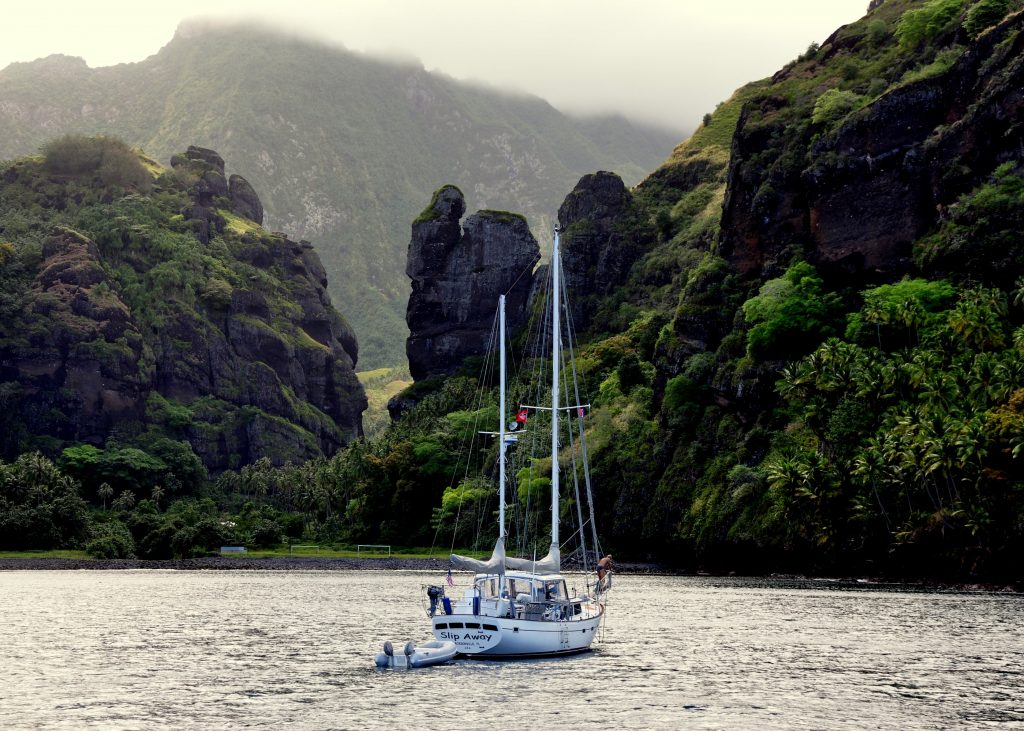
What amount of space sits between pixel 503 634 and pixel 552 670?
3.55 metres

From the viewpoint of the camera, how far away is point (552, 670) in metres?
67.8

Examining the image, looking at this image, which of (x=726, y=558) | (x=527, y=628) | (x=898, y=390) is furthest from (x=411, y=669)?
(x=726, y=558)

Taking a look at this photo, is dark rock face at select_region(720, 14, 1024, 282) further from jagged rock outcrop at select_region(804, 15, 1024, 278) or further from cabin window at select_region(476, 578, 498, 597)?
cabin window at select_region(476, 578, 498, 597)

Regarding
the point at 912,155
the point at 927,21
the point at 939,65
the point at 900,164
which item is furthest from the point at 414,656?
the point at 927,21

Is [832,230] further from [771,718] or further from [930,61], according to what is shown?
[771,718]

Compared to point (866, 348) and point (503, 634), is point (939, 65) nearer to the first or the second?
point (866, 348)

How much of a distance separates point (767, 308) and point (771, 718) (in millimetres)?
121008

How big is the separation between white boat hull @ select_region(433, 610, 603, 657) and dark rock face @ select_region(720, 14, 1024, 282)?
4389 inches

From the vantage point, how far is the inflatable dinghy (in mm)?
69438

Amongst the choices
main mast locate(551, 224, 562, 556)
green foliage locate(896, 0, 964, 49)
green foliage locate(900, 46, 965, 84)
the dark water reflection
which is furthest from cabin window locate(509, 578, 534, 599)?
green foliage locate(896, 0, 964, 49)

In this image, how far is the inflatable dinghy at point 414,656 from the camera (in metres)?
69.4

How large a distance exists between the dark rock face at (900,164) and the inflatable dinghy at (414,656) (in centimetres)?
11560

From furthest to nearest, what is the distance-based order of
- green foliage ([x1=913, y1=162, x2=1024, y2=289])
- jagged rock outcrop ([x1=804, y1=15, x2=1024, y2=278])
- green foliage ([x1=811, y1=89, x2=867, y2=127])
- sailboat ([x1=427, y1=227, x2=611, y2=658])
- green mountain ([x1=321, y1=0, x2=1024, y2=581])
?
green foliage ([x1=811, y1=89, x2=867, y2=127]) → jagged rock outcrop ([x1=804, y1=15, x2=1024, y2=278]) → green foliage ([x1=913, y1=162, x2=1024, y2=289]) → green mountain ([x1=321, y1=0, x2=1024, y2=581]) → sailboat ([x1=427, y1=227, x2=611, y2=658])

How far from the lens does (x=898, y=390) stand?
463 feet
